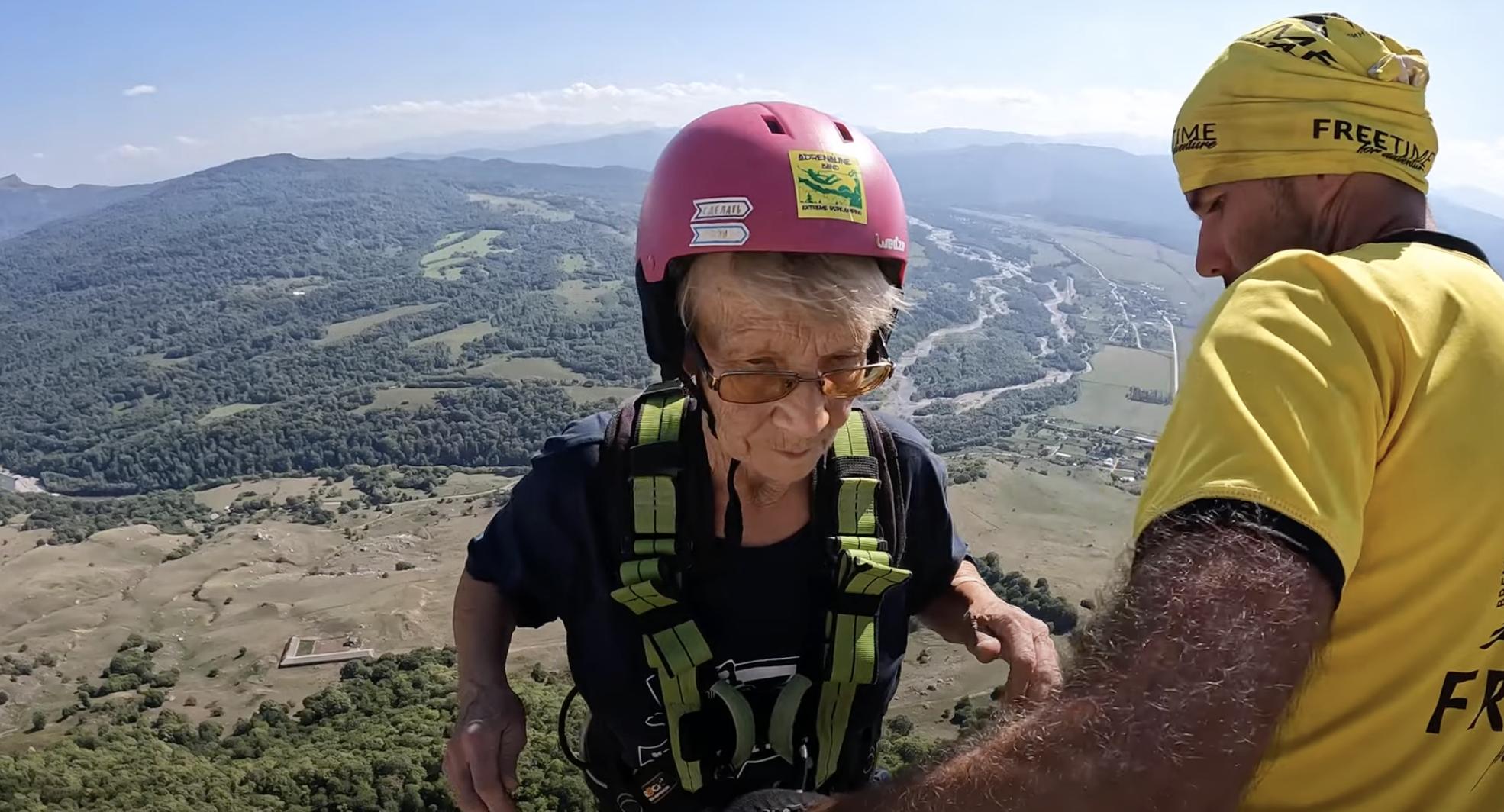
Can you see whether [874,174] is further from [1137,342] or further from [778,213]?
[1137,342]

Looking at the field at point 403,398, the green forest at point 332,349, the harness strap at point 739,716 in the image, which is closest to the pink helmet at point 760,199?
the harness strap at point 739,716

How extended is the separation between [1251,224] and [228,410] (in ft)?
403

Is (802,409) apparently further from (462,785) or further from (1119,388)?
(1119,388)

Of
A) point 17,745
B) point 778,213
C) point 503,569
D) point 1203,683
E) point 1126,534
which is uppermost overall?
point 778,213

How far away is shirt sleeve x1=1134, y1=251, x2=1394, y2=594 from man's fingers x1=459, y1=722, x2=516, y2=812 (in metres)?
1.77

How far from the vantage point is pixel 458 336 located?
411 ft

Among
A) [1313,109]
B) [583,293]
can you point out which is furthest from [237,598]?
[583,293]

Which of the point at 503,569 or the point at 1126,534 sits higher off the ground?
the point at 1126,534

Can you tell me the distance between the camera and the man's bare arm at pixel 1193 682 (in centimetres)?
112

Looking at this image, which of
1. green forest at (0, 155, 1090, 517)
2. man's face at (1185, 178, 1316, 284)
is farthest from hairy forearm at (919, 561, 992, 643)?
→ green forest at (0, 155, 1090, 517)

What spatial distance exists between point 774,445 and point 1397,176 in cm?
162

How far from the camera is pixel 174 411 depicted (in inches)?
4149

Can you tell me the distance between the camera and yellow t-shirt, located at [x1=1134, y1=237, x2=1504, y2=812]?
46.6 inches

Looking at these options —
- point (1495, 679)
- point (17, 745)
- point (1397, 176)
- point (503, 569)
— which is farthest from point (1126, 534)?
point (17, 745)
